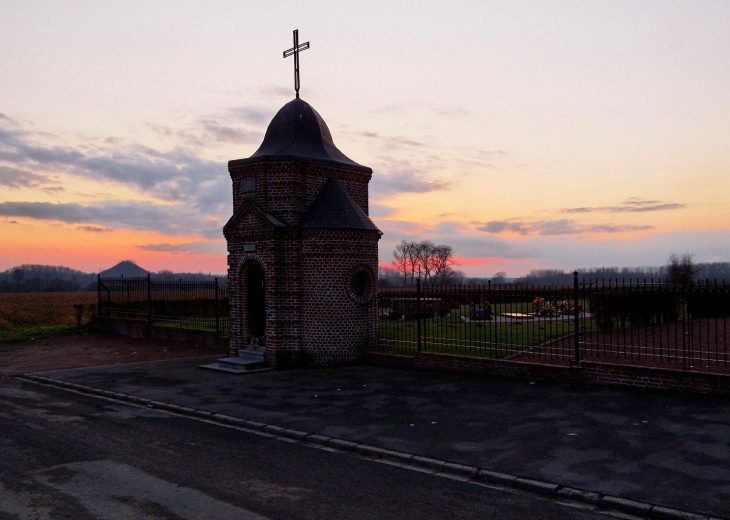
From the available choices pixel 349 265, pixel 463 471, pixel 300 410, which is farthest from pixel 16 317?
pixel 463 471

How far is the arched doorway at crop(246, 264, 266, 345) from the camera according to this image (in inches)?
669

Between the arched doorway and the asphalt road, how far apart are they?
722 centimetres

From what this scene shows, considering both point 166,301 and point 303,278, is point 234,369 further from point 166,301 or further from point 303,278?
point 166,301

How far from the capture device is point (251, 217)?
642 inches

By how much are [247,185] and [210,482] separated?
10897mm

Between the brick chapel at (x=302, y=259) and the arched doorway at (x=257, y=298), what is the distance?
0.09m

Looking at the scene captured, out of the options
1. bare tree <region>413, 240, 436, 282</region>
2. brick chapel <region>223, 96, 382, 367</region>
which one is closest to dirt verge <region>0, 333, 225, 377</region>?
brick chapel <region>223, 96, 382, 367</region>

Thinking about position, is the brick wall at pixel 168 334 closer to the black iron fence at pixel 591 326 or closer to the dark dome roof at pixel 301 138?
the black iron fence at pixel 591 326

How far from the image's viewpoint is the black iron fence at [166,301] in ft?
69.1

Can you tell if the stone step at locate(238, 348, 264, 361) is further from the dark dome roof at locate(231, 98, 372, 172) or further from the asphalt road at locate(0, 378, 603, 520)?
the asphalt road at locate(0, 378, 603, 520)

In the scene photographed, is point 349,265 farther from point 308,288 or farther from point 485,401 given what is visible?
point 485,401

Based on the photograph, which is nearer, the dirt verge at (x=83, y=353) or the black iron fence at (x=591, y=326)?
the black iron fence at (x=591, y=326)

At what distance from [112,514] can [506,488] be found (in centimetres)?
432

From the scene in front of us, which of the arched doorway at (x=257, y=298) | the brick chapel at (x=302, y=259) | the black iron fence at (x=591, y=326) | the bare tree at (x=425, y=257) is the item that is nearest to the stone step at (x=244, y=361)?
the brick chapel at (x=302, y=259)
